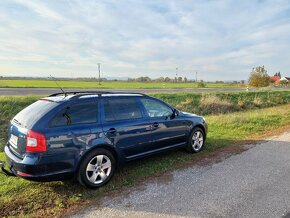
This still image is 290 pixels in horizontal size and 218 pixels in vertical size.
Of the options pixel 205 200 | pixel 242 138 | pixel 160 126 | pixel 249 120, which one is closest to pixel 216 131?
pixel 242 138

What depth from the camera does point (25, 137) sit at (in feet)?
12.9

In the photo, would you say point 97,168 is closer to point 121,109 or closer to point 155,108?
point 121,109

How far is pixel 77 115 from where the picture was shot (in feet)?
14.1

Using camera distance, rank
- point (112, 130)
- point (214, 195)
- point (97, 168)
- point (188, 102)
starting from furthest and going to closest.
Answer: point (188, 102) → point (112, 130) → point (97, 168) → point (214, 195)

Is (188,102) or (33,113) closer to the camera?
(33,113)

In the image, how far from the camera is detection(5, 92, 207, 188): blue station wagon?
388 centimetres

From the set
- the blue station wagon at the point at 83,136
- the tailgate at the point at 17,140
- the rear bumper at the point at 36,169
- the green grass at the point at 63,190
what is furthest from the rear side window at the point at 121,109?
the tailgate at the point at 17,140

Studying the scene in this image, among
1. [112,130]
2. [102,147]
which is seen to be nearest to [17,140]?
[102,147]

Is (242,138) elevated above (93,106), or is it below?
below

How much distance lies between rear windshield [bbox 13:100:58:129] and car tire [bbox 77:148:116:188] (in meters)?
1.01

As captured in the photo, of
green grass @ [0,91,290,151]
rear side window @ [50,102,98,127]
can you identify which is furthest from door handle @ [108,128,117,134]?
green grass @ [0,91,290,151]

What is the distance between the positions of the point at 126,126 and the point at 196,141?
2371 millimetres

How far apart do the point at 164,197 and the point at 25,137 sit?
239 cm

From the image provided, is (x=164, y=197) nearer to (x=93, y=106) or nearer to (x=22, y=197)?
(x=93, y=106)
